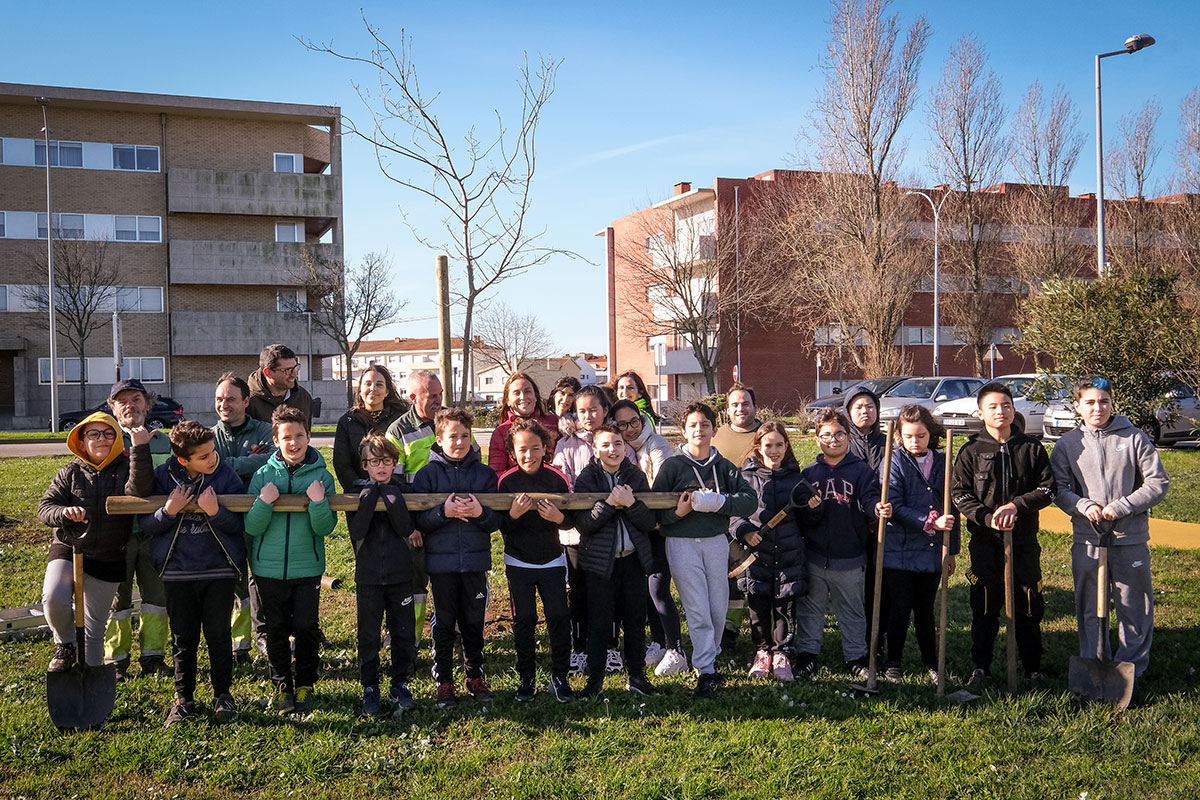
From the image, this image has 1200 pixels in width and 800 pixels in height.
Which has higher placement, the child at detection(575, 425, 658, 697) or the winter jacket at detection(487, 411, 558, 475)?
the winter jacket at detection(487, 411, 558, 475)

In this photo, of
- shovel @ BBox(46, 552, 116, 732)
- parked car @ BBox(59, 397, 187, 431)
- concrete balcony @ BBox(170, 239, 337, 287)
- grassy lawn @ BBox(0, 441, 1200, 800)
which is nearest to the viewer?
grassy lawn @ BBox(0, 441, 1200, 800)

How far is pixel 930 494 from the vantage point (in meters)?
6.07

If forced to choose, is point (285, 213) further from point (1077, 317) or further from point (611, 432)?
point (611, 432)

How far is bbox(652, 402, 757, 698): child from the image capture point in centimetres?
587

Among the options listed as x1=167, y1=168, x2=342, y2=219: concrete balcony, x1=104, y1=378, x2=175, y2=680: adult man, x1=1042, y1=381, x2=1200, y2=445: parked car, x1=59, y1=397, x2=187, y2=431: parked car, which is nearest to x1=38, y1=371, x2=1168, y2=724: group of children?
x1=104, y1=378, x2=175, y2=680: adult man

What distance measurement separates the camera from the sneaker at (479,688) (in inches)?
224

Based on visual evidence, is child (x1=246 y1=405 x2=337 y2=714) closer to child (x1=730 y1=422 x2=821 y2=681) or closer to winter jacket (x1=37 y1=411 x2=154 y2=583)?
winter jacket (x1=37 y1=411 x2=154 y2=583)

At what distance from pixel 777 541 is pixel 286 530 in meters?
3.28

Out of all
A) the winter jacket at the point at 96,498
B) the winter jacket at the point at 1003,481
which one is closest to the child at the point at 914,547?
the winter jacket at the point at 1003,481

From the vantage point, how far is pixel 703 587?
5945 millimetres

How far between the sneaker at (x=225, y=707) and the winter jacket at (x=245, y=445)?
1.42 metres

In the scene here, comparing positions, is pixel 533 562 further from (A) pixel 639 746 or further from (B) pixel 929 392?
(B) pixel 929 392

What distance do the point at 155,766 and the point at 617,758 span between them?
244cm

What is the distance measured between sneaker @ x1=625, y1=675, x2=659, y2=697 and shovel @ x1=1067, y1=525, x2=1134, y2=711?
2.58m
